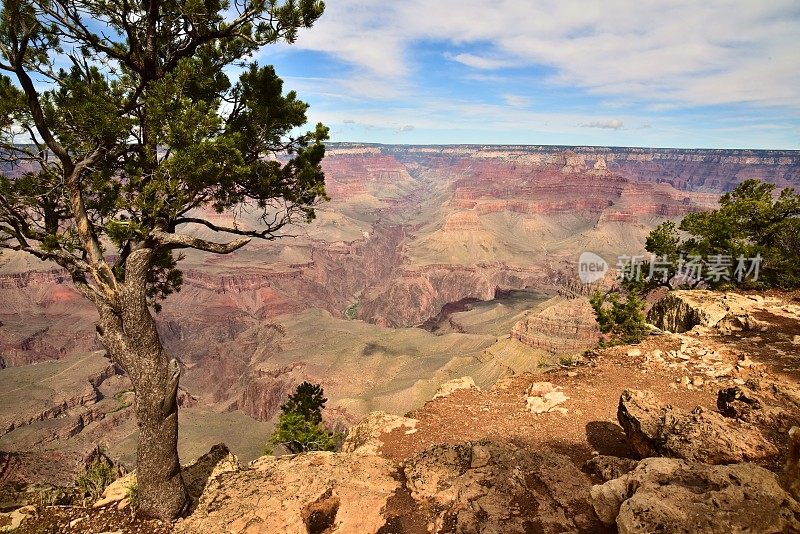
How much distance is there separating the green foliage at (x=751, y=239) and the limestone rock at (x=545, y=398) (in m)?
14.6

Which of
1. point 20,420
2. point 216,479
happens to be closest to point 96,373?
point 20,420

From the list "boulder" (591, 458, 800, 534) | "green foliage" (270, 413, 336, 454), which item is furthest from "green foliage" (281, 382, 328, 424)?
"boulder" (591, 458, 800, 534)

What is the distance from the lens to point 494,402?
14.3m

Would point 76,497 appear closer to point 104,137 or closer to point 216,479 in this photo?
point 216,479

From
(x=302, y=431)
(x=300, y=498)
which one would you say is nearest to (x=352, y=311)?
(x=302, y=431)

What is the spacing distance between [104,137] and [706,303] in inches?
915

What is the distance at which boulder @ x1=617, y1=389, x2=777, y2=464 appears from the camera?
7062 millimetres

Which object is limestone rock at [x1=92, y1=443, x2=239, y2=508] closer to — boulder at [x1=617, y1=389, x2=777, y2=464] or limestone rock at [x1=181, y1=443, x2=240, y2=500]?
limestone rock at [x1=181, y1=443, x2=240, y2=500]

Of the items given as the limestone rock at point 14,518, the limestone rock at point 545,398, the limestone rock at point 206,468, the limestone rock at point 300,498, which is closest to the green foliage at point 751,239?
the limestone rock at point 545,398

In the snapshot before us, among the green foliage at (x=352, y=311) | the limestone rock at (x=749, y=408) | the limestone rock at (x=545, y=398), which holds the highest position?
the limestone rock at (x=749, y=408)

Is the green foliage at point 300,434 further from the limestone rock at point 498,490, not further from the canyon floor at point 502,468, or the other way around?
the limestone rock at point 498,490

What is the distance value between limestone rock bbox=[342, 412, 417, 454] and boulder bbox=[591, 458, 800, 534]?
7.37 m

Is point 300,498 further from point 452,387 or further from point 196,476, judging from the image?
point 452,387

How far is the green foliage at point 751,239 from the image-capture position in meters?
22.0
